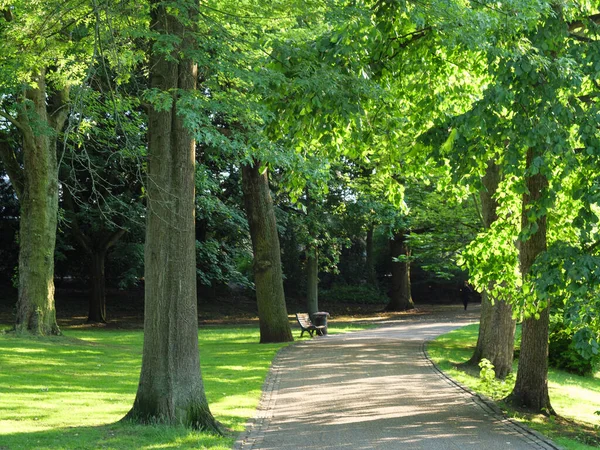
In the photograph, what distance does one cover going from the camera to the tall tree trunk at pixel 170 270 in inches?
406

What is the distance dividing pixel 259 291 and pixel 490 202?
342 inches

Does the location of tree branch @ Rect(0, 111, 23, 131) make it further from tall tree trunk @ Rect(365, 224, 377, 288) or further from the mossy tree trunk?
tall tree trunk @ Rect(365, 224, 377, 288)

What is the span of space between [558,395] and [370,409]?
579cm

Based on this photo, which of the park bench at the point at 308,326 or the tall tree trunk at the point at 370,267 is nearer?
the park bench at the point at 308,326

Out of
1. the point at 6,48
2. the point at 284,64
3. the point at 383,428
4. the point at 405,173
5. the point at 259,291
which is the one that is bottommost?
the point at 383,428

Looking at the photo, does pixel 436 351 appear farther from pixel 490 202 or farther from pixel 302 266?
pixel 302 266

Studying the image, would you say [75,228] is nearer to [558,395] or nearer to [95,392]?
[95,392]

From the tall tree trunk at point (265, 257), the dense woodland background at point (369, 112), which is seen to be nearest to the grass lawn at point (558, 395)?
the dense woodland background at point (369, 112)

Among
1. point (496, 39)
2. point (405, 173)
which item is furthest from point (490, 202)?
point (496, 39)

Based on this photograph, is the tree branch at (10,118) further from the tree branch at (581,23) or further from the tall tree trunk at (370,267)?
the tall tree trunk at (370,267)

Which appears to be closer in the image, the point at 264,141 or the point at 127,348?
the point at 264,141

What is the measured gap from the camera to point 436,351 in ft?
72.1

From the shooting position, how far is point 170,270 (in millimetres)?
10453

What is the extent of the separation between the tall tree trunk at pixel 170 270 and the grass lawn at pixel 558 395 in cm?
523
